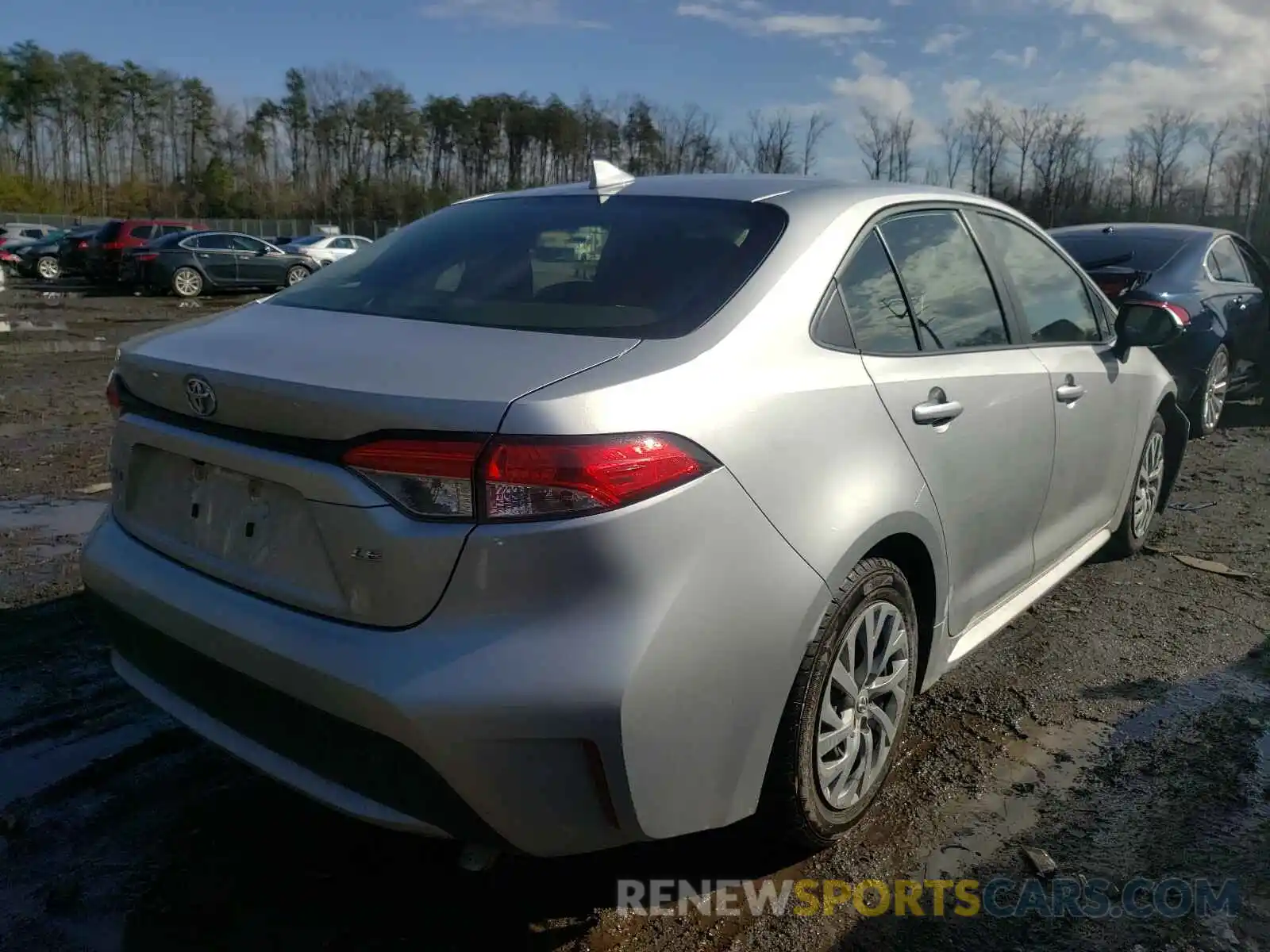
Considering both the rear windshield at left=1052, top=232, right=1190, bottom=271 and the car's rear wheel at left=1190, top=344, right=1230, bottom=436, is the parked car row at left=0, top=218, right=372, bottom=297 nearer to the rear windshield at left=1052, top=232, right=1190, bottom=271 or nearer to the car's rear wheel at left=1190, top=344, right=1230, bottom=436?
the rear windshield at left=1052, top=232, right=1190, bottom=271

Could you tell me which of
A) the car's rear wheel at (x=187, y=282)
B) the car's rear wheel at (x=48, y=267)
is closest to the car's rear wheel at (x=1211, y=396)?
the car's rear wheel at (x=187, y=282)

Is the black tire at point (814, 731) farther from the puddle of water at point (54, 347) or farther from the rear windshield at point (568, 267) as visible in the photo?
the puddle of water at point (54, 347)

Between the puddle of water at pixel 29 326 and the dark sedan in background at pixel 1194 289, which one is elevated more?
the dark sedan in background at pixel 1194 289

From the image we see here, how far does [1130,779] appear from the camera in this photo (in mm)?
3051

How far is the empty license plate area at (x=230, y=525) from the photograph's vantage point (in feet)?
6.81

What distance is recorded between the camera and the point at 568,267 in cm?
277

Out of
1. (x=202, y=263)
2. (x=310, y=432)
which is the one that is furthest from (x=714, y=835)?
(x=202, y=263)

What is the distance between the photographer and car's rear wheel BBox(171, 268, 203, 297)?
23.1 metres

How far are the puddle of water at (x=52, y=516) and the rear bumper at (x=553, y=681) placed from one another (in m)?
3.39

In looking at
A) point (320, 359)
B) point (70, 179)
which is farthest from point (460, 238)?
point (70, 179)

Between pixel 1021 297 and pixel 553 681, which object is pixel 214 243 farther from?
pixel 553 681

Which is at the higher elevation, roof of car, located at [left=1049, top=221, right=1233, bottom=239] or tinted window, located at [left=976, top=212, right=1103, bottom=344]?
roof of car, located at [left=1049, top=221, right=1233, bottom=239]

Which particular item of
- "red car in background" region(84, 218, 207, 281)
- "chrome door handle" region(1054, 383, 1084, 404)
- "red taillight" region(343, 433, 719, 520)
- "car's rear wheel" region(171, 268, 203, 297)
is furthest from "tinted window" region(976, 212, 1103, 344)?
"red car in background" region(84, 218, 207, 281)

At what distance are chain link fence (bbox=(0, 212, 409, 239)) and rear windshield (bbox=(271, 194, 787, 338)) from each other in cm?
5062
